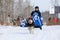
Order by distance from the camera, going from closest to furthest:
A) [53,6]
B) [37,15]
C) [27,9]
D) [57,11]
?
[37,15] < [57,11] < [53,6] < [27,9]

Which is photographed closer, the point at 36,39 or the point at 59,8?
the point at 36,39

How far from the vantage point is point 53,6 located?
153 feet

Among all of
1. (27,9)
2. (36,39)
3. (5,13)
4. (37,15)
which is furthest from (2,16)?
(36,39)

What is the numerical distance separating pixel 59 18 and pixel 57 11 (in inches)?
199

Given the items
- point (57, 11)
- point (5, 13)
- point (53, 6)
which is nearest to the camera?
point (57, 11)

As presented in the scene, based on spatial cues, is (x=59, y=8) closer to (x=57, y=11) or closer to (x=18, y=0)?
(x=57, y=11)

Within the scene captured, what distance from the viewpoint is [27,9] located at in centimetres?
6925

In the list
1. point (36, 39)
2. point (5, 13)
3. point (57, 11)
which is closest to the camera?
point (36, 39)

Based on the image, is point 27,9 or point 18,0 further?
point 27,9

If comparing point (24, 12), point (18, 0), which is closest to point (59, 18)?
point (18, 0)

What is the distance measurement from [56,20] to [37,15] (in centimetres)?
2641

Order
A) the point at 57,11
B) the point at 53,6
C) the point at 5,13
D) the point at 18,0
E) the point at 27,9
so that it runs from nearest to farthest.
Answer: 1. the point at 57,11
2. the point at 53,6
3. the point at 5,13
4. the point at 18,0
5. the point at 27,9

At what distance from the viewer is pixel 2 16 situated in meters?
48.8

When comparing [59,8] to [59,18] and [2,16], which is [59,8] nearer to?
[59,18]
